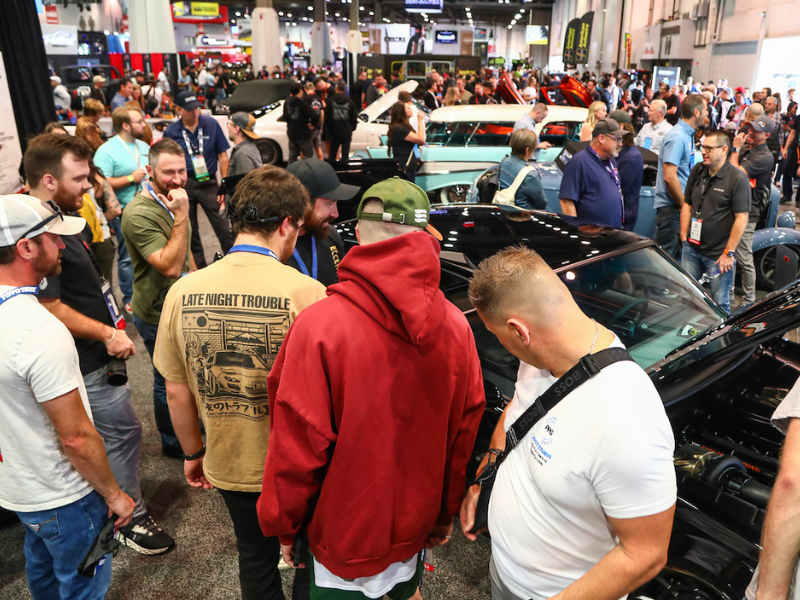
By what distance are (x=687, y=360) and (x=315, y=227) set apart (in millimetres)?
1775

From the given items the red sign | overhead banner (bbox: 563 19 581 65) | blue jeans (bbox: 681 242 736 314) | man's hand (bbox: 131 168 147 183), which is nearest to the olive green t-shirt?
man's hand (bbox: 131 168 147 183)

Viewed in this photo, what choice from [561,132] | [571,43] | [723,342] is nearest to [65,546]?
[723,342]

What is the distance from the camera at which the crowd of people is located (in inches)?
57.3

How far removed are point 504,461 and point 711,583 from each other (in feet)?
3.41

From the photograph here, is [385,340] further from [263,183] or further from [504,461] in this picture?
[263,183]

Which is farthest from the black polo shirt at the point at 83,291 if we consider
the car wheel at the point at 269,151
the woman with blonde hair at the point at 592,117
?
the car wheel at the point at 269,151

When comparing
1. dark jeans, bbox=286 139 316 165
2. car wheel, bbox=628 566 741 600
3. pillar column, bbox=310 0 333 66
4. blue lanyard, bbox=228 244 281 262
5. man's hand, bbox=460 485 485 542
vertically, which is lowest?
car wheel, bbox=628 566 741 600

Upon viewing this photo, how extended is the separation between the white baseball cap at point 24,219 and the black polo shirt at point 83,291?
1.90ft

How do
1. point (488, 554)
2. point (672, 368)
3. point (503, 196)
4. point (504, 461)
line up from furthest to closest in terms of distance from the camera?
point (503, 196) < point (488, 554) < point (672, 368) < point (504, 461)

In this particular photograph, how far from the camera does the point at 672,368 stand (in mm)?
2541

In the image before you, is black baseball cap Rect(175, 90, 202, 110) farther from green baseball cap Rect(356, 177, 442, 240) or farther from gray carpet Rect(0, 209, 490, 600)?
green baseball cap Rect(356, 177, 442, 240)

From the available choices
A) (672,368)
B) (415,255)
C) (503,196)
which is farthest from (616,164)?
(415,255)

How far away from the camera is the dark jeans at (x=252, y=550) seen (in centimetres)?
224

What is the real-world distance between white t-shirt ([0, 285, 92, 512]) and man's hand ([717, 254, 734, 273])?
486 centimetres
